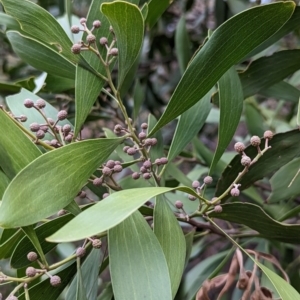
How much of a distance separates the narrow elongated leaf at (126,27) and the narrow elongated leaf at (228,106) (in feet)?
0.43

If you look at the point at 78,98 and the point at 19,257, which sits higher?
the point at 78,98

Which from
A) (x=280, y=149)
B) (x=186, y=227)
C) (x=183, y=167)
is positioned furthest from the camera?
(x=183, y=167)

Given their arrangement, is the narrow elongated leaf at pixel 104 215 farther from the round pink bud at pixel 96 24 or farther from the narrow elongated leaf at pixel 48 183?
the round pink bud at pixel 96 24

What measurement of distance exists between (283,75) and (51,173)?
1.39 feet

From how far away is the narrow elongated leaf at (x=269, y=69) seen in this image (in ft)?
2.19

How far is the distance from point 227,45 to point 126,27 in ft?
0.36

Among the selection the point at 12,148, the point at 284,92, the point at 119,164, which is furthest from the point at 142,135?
the point at 284,92

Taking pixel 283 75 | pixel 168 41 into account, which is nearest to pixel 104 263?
pixel 283 75

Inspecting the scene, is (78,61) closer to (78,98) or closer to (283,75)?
(78,98)

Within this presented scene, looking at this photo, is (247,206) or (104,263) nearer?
(247,206)

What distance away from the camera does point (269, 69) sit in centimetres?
68

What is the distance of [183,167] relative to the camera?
77.3 inches

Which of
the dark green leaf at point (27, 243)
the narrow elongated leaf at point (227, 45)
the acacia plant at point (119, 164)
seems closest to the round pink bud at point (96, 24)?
the acacia plant at point (119, 164)

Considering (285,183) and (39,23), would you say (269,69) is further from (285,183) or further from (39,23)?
(39,23)
